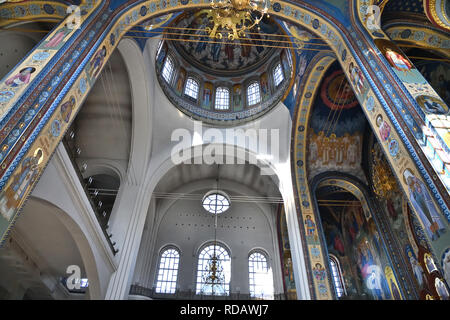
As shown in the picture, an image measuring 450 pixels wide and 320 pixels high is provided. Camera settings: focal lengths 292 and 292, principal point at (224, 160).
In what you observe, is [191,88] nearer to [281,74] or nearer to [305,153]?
[281,74]

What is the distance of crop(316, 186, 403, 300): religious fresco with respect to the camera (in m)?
9.43

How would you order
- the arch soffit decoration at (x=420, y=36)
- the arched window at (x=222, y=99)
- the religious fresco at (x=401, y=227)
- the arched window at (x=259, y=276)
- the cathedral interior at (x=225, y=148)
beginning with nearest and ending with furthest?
the cathedral interior at (x=225, y=148) < the arch soffit decoration at (x=420, y=36) < the religious fresco at (x=401, y=227) < the arched window at (x=259, y=276) < the arched window at (x=222, y=99)

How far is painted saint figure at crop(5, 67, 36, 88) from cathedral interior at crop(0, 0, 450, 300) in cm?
3

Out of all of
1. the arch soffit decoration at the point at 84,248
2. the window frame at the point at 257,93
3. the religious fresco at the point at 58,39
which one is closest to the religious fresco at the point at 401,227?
the window frame at the point at 257,93

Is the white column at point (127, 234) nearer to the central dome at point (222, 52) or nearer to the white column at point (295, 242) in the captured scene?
the white column at point (295, 242)

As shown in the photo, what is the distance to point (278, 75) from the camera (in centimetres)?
1199

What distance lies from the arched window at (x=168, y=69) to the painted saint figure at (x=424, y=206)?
9.65 metres

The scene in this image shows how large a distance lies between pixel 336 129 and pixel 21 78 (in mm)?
9332

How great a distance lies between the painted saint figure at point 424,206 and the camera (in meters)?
3.81

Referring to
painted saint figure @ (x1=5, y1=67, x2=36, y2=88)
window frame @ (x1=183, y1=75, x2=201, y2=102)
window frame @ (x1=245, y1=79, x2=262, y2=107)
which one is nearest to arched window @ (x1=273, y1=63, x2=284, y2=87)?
window frame @ (x1=245, y1=79, x2=262, y2=107)

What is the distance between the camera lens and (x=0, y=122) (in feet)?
10.8
